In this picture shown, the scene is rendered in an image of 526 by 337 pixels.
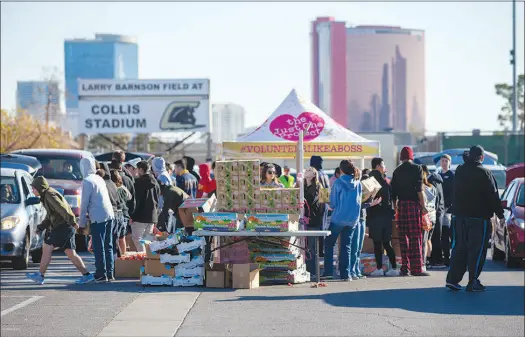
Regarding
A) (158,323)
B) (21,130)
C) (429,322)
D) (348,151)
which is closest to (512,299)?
(429,322)

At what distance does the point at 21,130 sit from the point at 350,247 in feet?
161

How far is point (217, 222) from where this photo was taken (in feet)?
50.3

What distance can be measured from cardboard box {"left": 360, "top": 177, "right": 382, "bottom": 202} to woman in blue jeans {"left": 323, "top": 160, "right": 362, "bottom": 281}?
0.92 ft

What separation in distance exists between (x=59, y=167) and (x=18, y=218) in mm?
6381

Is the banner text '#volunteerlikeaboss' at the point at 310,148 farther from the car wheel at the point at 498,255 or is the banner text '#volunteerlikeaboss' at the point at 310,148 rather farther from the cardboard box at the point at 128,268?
the cardboard box at the point at 128,268

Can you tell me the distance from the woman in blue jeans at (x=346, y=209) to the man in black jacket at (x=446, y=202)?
2885 mm

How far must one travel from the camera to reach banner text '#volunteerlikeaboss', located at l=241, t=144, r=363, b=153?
20.8m

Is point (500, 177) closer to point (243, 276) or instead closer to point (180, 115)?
point (243, 276)

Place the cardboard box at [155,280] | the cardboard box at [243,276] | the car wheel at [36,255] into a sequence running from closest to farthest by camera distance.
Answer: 1. the cardboard box at [243,276]
2. the cardboard box at [155,280]
3. the car wheel at [36,255]

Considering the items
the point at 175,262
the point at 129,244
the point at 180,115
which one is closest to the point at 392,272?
the point at 175,262

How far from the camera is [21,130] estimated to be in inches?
2475

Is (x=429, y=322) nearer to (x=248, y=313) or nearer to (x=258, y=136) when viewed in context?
(x=248, y=313)

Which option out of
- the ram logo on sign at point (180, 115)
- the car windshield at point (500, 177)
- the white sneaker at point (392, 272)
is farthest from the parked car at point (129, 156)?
the ram logo on sign at point (180, 115)

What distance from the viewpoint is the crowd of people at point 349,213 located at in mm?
14672
